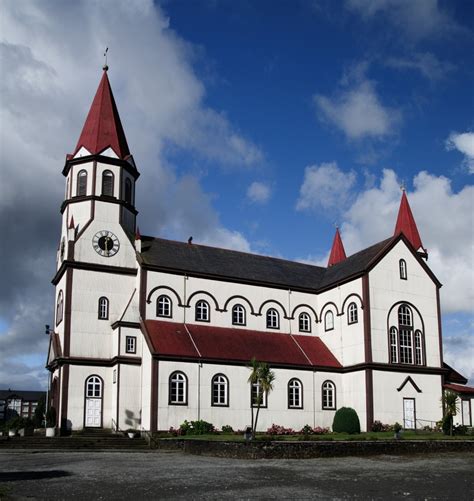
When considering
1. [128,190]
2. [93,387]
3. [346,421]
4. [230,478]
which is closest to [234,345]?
[346,421]

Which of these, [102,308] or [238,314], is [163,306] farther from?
[238,314]

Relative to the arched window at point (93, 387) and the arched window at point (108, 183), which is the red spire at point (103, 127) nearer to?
the arched window at point (108, 183)

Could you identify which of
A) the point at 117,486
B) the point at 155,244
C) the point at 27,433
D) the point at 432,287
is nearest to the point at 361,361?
the point at 432,287

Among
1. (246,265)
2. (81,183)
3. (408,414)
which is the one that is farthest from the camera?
(246,265)

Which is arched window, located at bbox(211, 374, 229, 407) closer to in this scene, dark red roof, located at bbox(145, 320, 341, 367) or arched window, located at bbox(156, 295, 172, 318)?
dark red roof, located at bbox(145, 320, 341, 367)

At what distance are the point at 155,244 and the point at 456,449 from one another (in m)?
24.9

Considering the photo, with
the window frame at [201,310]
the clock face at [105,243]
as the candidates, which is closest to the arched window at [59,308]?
the clock face at [105,243]

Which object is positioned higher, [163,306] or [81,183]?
[81,183]

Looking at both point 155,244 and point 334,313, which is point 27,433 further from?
point 334,313

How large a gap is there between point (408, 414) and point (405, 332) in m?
5.64

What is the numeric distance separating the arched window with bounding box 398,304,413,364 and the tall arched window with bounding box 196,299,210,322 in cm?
1356

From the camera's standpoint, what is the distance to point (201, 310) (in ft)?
151

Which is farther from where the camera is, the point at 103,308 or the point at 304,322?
the point at 304,322

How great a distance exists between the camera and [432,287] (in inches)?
1921
